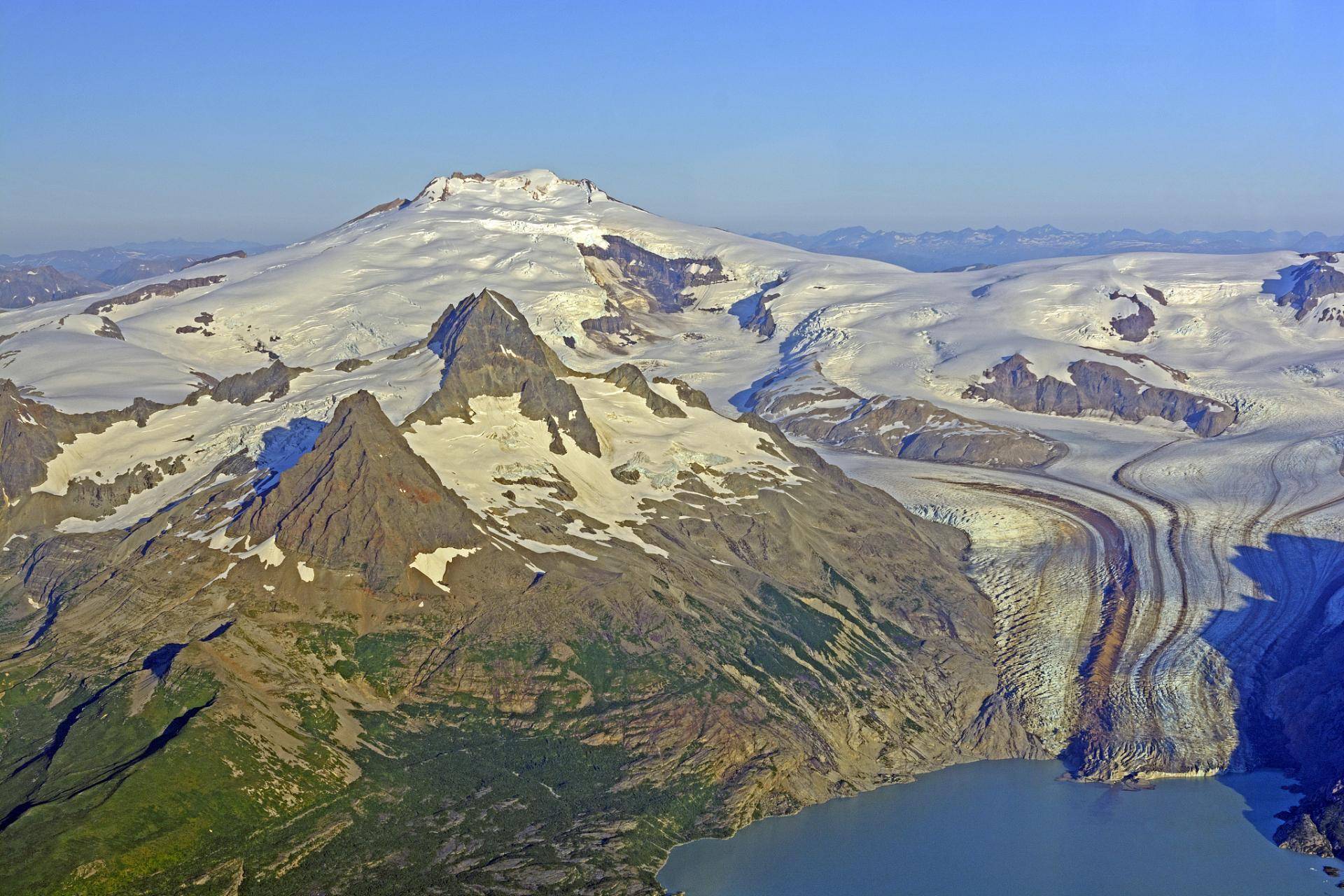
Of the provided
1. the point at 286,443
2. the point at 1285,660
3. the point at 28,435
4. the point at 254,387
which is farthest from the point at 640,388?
the point at 1285,660

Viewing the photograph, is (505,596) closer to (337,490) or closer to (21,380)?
(337,490)

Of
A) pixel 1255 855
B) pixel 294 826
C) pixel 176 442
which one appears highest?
pixel 176 442

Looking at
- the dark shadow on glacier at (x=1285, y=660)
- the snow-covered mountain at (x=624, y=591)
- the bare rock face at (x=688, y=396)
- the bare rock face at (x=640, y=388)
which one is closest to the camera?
the snow-covered mountain at (x=624, y=591)

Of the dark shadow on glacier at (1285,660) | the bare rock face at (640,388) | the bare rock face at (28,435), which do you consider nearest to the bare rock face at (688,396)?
the bare rock face at (640,388)

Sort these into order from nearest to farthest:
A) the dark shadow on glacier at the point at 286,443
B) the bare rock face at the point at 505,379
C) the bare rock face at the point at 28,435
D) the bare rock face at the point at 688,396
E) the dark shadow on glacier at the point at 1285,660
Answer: the dark shadow on glacier at the point at 1285,660
the dark shadow on glacier at the point at 286,443
the bare rock face at the point at 505,379
the bare rock face at the point at 28,435
the bare rock face at the point at 688,396

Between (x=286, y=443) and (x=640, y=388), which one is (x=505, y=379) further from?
(x=286, y=443)

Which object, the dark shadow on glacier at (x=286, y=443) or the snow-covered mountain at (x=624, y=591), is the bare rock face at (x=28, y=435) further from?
the dark shadow on glacier at (x=286, y=443)

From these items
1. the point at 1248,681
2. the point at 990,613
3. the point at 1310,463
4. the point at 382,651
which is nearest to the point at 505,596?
the point at 382,651
